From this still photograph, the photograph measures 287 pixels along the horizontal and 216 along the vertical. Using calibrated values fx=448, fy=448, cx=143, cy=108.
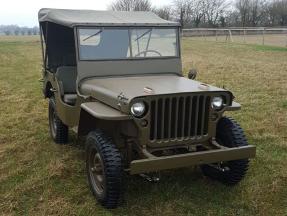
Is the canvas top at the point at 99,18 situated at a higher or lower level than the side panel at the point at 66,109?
higher

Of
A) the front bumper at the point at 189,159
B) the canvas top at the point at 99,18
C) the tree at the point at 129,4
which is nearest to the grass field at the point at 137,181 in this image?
the front bumper at the point at 189,159

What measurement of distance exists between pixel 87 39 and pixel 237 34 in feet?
114

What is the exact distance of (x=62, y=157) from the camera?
6.10 metres

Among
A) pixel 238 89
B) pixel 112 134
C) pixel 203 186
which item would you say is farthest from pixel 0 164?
pixel 238 89

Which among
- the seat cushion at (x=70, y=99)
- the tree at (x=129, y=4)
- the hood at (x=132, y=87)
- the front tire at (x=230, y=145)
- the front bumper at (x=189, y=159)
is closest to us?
the front bumper at (x=189, y=159)

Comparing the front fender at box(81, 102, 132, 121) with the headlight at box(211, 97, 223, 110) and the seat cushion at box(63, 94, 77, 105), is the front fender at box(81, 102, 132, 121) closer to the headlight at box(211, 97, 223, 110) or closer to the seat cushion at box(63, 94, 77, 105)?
the headlight at box(211, 97, 223, 110)

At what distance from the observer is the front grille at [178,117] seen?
171 inches

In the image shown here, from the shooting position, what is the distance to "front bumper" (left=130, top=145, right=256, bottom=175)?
Result: 409cm

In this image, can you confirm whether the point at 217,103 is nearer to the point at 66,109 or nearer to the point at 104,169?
the point at 104,169

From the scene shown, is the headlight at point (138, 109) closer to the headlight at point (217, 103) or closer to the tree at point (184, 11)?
the headlight at point (217, 103)

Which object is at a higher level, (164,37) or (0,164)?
(164,37)

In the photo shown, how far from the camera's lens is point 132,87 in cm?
487

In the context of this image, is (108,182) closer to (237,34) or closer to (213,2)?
(237,34)

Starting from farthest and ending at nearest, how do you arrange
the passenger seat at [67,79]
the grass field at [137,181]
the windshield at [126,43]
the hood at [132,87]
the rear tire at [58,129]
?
the rear tire at [58,129]
the passenger seat at [67,79]
the windshield at [126,43]
the grass field at [137,181]
the hood at [132,87]
